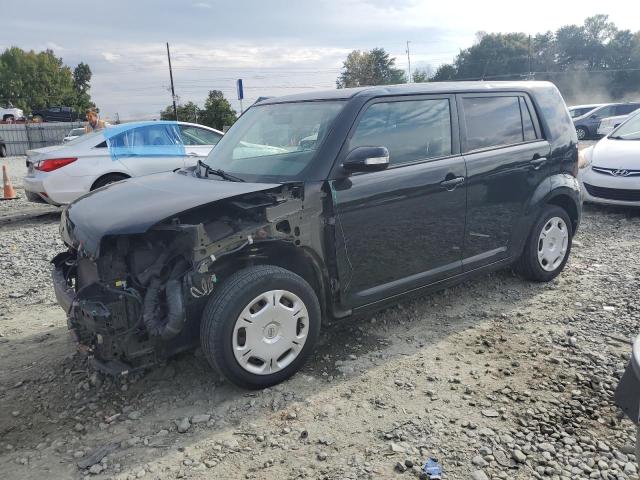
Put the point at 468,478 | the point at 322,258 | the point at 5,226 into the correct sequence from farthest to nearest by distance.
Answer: the point at 5,226, the point at 322,258, the point at 468,478

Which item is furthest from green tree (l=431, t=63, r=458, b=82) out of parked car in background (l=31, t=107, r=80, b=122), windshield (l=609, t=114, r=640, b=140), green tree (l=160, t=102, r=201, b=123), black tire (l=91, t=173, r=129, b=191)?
black tire (l=91, t=173, r=129, b=191)

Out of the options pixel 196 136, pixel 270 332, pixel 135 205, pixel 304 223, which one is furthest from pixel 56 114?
pixel 270 332

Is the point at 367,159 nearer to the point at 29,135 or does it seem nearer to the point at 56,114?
the point at 29,135

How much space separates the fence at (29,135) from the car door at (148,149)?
2838 cm

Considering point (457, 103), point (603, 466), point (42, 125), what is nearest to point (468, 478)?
point (603, 466)

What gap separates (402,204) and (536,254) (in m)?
1.83

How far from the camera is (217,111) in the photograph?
36.1 m

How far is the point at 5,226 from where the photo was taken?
28.7ft

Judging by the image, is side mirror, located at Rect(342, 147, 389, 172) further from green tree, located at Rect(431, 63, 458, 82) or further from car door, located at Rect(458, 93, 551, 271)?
green tree, located at Rect(431, 63, 458, 82)

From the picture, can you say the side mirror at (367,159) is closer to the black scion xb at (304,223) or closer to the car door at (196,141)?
the black scion xb at (304,223)

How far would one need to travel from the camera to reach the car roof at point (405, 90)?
3.92 m

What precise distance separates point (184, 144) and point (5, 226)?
3.19m

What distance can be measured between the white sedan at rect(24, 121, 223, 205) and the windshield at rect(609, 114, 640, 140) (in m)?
6.48

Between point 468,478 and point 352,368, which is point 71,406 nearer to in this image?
point 352,368
